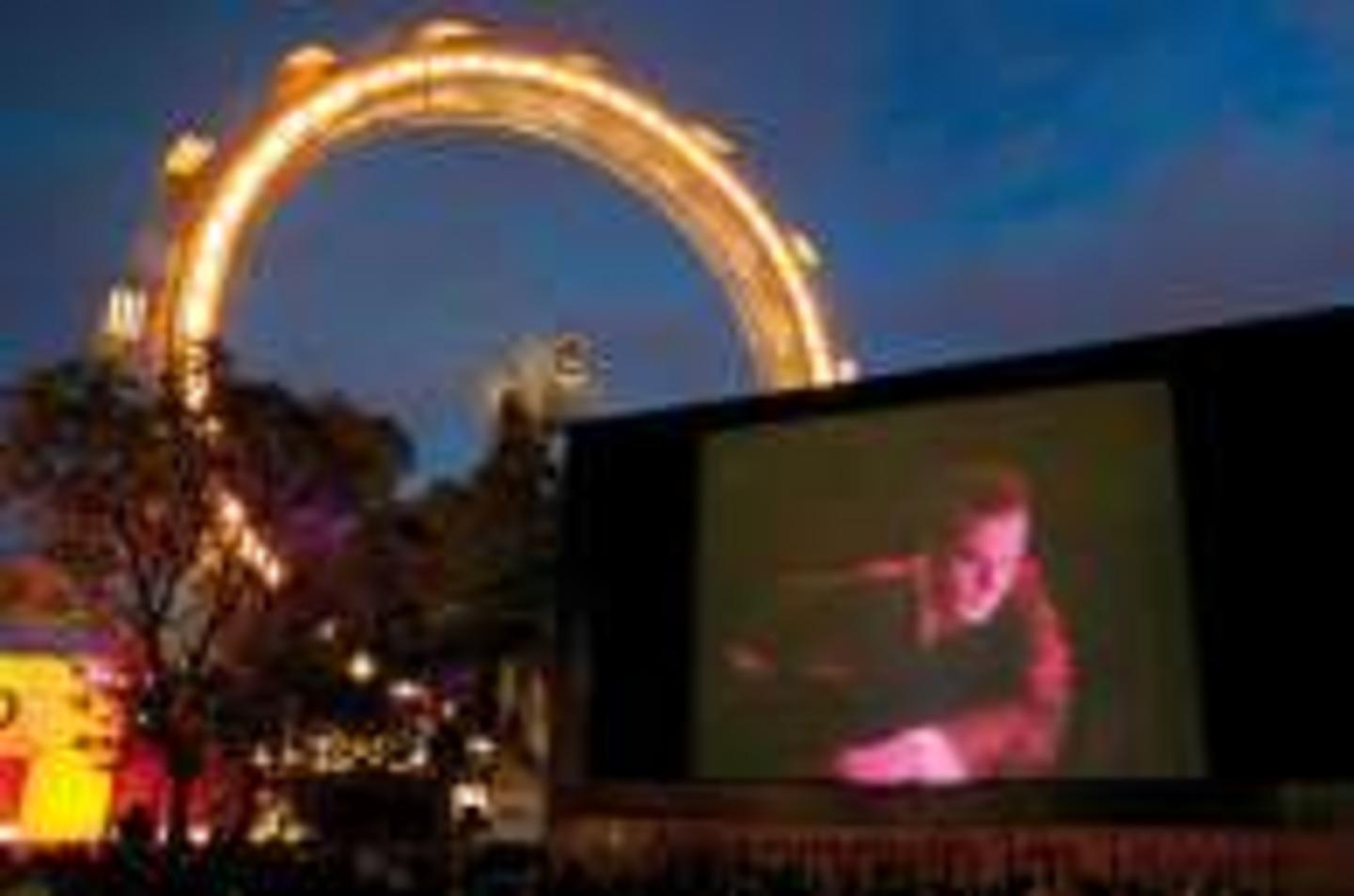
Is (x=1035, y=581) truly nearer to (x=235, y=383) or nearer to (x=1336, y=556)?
(x=1336, y=556)

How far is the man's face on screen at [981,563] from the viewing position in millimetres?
25344

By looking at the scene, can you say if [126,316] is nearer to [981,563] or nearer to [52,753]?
[52,753]

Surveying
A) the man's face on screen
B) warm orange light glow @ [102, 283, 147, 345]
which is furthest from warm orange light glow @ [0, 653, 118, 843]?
the man's face on screen

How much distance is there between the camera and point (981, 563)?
1006 inches

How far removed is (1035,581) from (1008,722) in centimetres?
166

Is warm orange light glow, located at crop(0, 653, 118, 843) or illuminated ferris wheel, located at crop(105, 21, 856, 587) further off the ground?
illuminated ferris wheel, located at crop(105, 21, 856, 587)

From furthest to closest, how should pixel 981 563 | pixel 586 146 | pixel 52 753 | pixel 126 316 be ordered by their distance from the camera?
pixel 586 146, pixel 52 753, pixel 126 316, pixel 981 563

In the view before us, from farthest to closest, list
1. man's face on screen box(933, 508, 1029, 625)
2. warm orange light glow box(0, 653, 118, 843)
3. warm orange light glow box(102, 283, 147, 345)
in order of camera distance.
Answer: warm orange light glow box(0, 653, 118, 843)
warm orange light glow box(102, 283, 147, 345)
man's face on screen box(933, 508, 1029, 625)

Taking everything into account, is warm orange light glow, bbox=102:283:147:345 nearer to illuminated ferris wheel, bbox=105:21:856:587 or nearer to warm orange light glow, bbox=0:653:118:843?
illuminated ferris wheel, bbox=105:21:856:587

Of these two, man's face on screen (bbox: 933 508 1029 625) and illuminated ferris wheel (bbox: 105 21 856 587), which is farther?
illuminated ferris wheel (bbox: 105 21 856 587)

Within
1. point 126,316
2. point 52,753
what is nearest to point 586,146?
point 126,316

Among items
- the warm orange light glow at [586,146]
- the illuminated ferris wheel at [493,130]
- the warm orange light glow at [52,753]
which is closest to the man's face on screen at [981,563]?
the illuminated ferris wheel at [493,130]

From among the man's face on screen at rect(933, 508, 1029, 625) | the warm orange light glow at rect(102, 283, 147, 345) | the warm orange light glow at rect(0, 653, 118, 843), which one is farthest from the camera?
the warm orange light glow at rect(0, 653, 118, 843)

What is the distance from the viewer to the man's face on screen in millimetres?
25344
